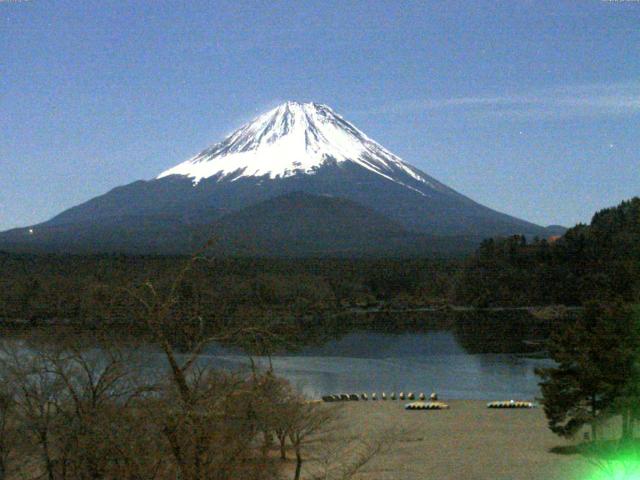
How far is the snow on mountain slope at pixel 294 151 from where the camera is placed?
295 feet

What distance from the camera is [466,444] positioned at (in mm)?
11625

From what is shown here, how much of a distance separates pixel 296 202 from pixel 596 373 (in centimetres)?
6583

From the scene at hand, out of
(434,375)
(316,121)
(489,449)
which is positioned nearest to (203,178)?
(316,121)

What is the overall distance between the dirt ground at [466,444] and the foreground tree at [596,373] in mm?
594

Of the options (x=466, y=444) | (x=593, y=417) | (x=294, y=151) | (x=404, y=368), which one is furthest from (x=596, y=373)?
(x=294, y=151)

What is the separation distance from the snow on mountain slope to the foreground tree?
77.9 m

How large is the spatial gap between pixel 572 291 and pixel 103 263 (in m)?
23.7

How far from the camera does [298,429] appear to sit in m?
8.59

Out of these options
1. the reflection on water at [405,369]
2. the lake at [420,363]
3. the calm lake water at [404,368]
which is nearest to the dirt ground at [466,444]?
the lake at [420,363]

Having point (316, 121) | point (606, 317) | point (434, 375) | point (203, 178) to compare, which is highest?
point (316, 121)

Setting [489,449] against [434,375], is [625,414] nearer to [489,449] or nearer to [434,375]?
[489,449]

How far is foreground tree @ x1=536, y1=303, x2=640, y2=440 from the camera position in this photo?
1005 centimetres

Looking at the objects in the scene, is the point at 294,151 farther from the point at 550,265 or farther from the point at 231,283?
the point at 231,283

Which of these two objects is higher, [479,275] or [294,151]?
[294,151]
